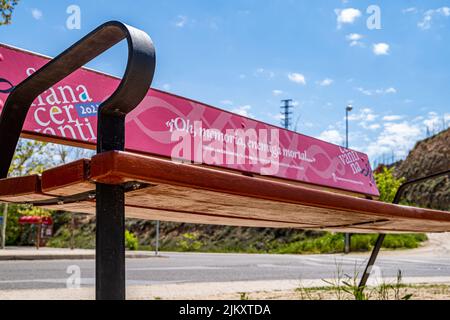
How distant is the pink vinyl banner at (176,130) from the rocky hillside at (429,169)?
31017mm

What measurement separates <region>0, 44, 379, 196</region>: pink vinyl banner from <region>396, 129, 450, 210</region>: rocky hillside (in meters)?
31.0

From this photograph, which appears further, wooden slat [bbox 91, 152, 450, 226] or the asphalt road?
the asphalt road

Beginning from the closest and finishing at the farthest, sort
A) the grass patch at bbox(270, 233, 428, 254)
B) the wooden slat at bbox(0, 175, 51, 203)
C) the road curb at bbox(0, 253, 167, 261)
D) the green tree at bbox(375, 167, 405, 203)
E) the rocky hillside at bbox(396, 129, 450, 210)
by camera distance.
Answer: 1. the wooden slat at bbox(0, 175, 51, 203)
2. the road curb at bbox(0, 253, 167, 261)
3. the grass patch at bbox(270, 233, 428, 254)
4. the green tree at bbox(375, 167, 405, 203)
5. the rocky hillside at bbox(396, 129, 450, 210)

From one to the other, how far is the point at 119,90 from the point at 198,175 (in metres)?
0.29

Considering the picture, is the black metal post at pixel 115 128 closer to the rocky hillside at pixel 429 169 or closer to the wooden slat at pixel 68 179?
the wooden slat at pixel 68 179

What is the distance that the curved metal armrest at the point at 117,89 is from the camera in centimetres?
117

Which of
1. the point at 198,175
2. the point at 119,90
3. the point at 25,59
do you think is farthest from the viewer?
the point at 25,59

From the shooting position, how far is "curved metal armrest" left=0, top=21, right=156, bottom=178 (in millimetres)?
1171

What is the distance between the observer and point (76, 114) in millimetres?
→ 2205

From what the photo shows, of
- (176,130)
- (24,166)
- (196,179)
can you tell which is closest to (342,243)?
(24,166)

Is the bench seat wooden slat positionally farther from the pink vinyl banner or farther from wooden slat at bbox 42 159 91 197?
the pink vinyl banner

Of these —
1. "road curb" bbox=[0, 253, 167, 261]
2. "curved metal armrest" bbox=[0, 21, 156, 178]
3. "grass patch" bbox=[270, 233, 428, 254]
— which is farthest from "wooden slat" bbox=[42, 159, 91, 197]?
"grass patch" bbox=[270, 233, 428, 254]

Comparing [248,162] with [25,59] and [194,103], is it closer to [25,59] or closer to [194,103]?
[194,103]
